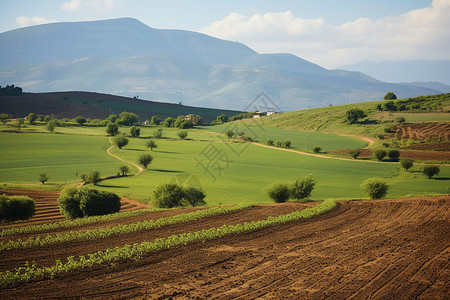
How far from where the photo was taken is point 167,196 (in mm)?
37781

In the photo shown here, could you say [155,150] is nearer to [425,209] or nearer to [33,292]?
[425,209]

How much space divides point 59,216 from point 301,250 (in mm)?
26502

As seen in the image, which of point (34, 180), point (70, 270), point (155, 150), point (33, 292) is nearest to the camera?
point (33, 292)

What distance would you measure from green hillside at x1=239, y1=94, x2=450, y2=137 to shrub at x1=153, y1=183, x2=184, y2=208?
263 feet

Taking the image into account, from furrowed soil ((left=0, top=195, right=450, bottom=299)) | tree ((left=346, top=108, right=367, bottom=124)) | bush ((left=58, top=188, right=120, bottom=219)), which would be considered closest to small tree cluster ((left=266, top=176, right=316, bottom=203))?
furrowed soil ((left=0, top=195, right=450, bottom=299))

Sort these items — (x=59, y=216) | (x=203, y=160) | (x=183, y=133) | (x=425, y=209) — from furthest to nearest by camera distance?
(x=183, y=133)
(x=203, y=160)
(x=59, y=216)
(x=425, y=209)

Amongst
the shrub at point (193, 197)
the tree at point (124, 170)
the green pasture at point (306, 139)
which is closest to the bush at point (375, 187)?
the shrub at point (193, 197)

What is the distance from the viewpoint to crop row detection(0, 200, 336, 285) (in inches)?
630

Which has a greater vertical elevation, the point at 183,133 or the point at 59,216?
the point at 183,133

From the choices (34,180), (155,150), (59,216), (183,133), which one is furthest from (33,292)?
(183,133)

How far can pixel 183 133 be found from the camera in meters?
109

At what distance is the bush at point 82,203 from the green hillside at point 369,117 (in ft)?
288

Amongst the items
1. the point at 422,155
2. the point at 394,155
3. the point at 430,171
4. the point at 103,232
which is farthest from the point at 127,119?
the point at 103,232

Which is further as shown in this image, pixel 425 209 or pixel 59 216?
pixel 59 216
